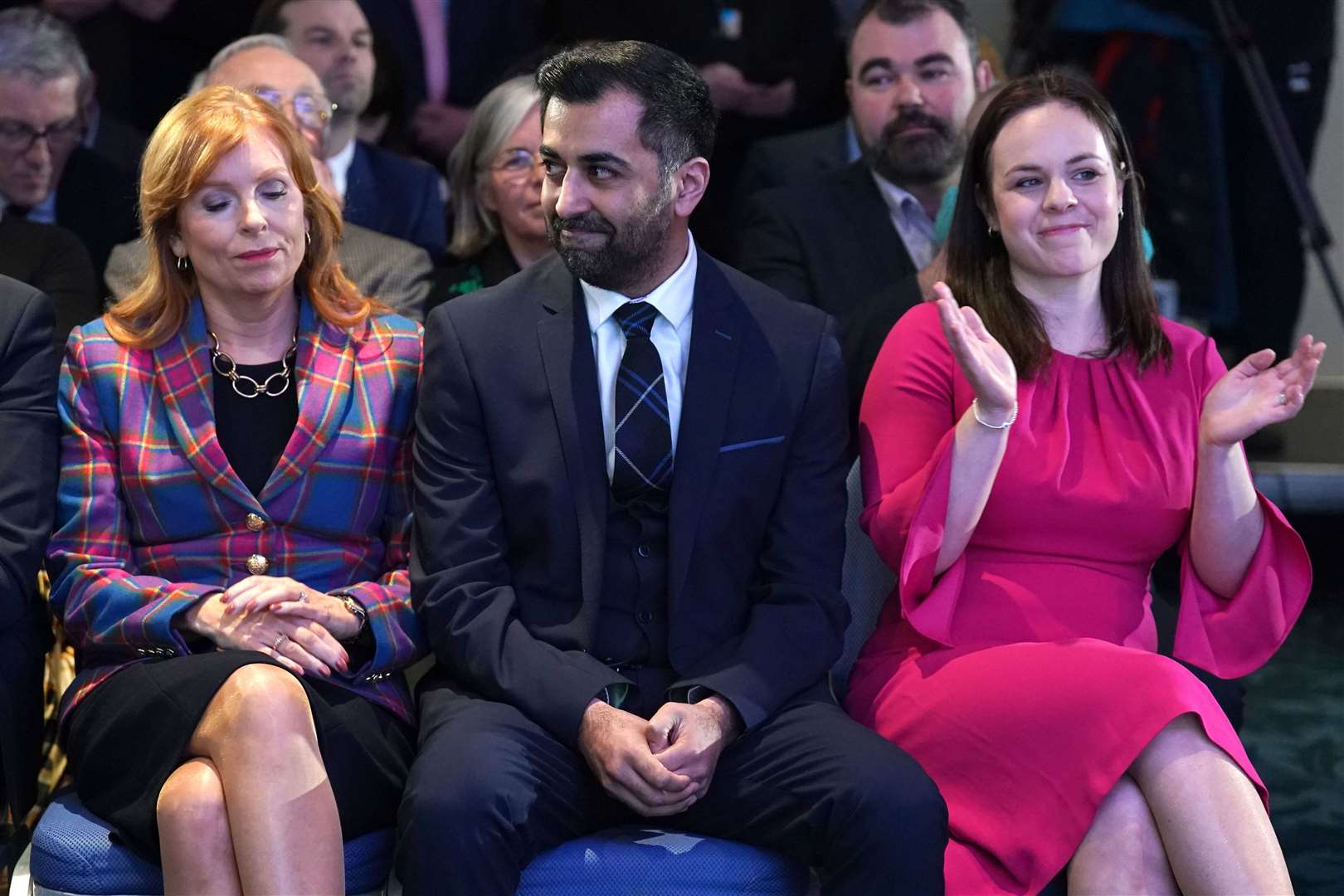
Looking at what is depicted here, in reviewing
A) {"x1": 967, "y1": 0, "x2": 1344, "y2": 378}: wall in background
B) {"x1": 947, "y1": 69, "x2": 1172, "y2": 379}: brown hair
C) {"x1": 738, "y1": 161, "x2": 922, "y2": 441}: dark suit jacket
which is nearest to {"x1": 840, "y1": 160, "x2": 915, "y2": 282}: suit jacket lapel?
{"x1": 738, "y1": 161, "x2": 922, "y2": 441}: dark suit jacket

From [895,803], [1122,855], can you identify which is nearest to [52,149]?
[895,803]

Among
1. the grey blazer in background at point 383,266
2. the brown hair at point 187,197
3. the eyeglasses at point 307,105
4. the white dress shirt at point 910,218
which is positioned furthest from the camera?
the white dress shirt at point 910,218

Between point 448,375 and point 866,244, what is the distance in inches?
57.0

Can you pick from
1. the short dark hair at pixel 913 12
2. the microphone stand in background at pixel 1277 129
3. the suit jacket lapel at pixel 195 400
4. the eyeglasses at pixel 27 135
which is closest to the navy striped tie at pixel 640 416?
the suit jacket lapel at pixel 195 400

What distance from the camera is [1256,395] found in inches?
99.4

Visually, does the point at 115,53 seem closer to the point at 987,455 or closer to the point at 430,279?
the point at 430,279

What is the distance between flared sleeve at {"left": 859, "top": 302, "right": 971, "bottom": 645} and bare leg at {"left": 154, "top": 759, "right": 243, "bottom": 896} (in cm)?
102

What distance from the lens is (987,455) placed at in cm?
251

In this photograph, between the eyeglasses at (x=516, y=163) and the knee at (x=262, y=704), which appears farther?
the eyeglasses at (x=516, y=163)

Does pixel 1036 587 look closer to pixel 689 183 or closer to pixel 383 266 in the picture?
pixel 689 183

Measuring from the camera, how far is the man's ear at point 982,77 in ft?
13.6

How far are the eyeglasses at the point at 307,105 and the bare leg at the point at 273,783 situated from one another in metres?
1.70

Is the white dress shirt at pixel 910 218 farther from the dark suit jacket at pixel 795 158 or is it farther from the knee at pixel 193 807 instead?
the knee at pixel 193 807

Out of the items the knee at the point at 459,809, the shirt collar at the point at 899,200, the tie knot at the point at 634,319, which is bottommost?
the knee at the point at 459,809
